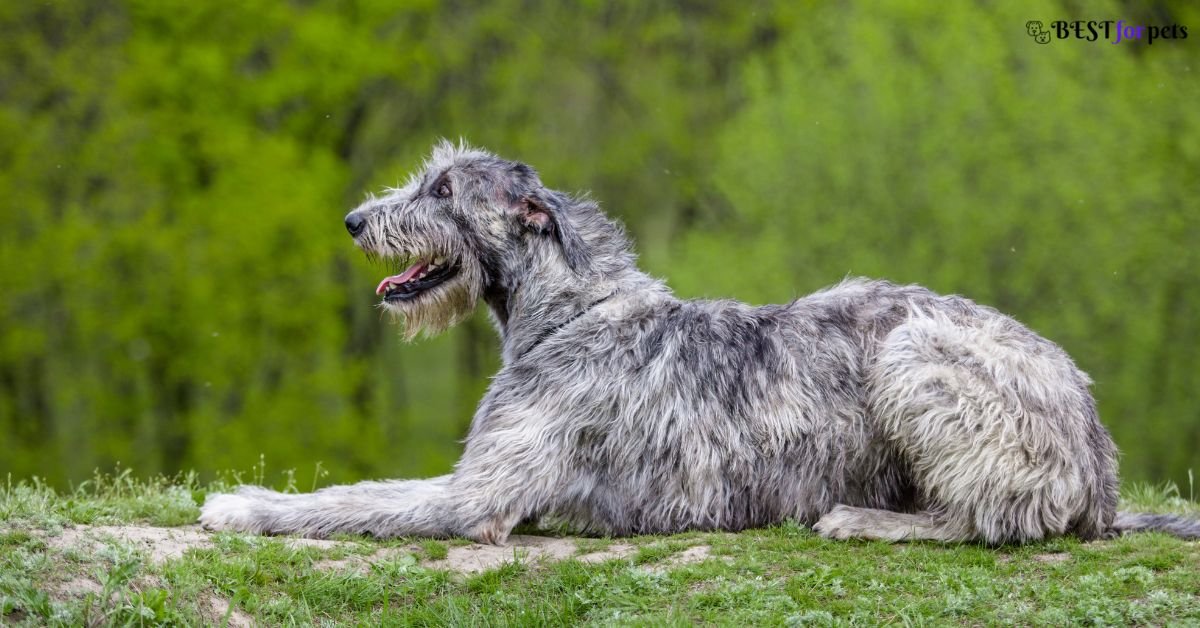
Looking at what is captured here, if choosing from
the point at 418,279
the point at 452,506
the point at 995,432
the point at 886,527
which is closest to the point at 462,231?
the point at 418,279

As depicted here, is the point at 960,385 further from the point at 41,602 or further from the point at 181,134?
Answer: the point at 181,134

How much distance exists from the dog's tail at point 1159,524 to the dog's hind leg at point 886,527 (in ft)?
3.43

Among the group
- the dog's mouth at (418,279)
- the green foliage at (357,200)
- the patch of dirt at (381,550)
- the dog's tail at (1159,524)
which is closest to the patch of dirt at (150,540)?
the patch of dirt at (381,550)

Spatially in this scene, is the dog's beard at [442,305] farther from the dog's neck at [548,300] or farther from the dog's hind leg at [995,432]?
the dog's hind leg at [995,432]

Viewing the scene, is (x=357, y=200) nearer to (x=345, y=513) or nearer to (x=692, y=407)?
(x=345, y=513)

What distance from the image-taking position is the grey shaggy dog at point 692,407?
7059mm

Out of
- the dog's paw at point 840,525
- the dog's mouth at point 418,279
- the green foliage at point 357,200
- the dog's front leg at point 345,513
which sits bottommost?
the dog's paw at point 840,525

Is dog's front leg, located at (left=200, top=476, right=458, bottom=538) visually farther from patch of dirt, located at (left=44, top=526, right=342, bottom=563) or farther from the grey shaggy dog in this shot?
patch of dirt, located at (left=44, top=526, right=342, bottom=563)

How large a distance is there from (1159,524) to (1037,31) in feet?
53.6

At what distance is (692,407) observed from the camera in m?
7.41

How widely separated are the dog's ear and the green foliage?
15.4 meters

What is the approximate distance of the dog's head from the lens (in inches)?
301

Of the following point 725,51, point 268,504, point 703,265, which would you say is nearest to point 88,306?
point 703,265

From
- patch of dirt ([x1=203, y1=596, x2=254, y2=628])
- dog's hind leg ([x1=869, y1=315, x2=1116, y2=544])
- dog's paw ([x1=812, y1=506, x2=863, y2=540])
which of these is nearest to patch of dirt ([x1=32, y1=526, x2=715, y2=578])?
patch of dirt ([x1=203, y1=596, x2=254, y2=628])
